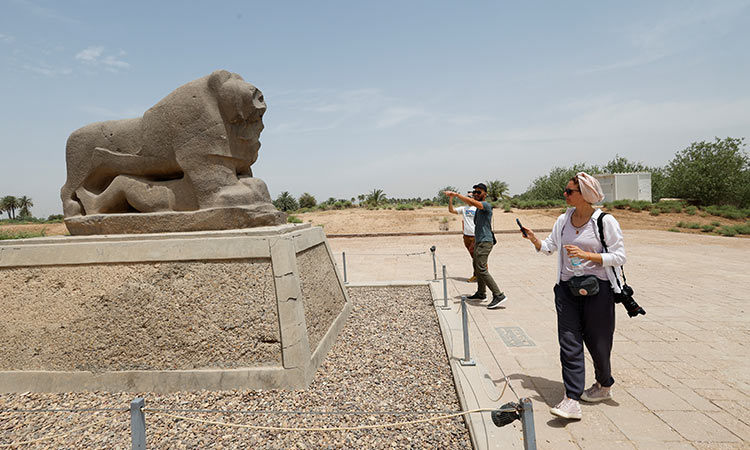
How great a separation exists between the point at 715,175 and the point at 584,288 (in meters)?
32.1

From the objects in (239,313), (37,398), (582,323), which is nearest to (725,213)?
A: (582,323)

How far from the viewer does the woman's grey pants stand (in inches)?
105

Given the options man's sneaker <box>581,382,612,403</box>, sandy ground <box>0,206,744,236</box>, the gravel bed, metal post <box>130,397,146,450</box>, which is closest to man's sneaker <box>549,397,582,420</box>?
man's sneaker <box>581,382,612,403</box>

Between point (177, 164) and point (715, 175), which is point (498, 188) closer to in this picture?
point (715, 175)

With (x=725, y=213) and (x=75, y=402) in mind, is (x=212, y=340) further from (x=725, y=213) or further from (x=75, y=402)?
(x=725, y=213)

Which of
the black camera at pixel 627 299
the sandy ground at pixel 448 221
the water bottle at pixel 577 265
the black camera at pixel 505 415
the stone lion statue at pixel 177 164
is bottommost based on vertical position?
the sandy ground at pixel 448 221

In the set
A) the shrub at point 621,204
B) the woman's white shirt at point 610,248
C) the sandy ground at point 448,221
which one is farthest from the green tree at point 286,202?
the woman's white shirt at point 610,248

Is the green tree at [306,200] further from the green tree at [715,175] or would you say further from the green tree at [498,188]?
the green tree at [715,175]

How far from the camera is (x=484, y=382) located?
317 cm

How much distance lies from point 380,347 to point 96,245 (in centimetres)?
287

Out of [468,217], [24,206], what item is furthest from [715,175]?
[24,206]

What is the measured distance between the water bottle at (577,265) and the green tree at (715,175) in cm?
3156

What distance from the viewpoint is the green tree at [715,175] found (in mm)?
25219

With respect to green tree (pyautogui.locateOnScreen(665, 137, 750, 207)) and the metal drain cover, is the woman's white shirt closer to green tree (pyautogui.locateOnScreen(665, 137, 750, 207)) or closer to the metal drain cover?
the metal drain cover
